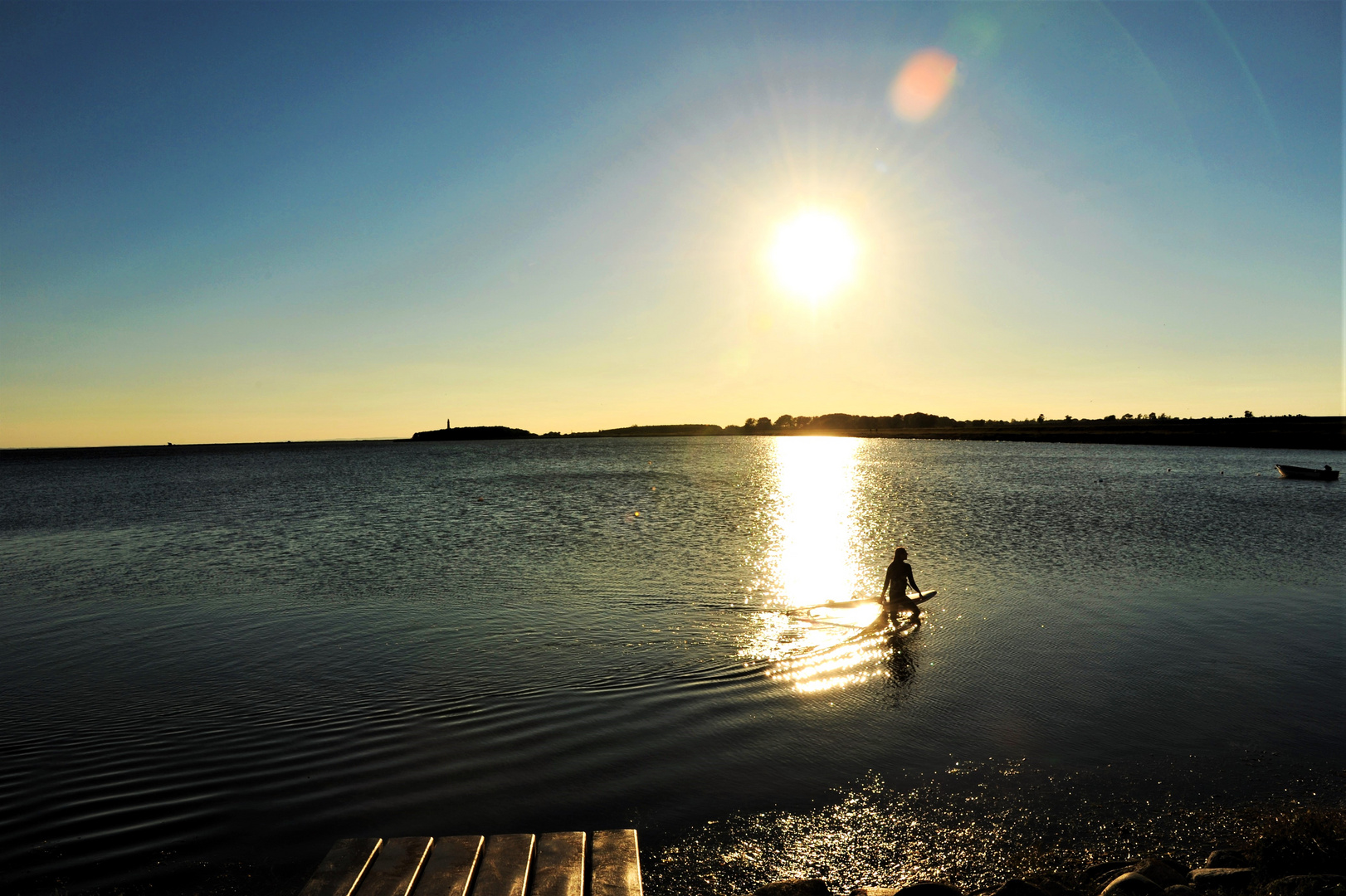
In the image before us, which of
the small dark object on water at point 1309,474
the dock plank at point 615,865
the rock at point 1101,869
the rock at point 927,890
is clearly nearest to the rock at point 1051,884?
the rock at point 1101,869

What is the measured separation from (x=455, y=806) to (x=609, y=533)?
89.7 ft

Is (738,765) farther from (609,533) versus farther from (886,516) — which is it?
(886,516)

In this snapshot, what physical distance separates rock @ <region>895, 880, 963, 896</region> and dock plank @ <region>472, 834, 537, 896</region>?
3654 millimetres

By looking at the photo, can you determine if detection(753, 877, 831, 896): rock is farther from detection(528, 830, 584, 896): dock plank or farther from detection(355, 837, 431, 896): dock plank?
detection(355, 837, 431, 896): dock plank

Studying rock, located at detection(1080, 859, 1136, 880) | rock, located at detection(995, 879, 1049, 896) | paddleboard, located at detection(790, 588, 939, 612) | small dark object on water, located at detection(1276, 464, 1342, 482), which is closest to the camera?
rock, located at detection(995, 879, 1049, 896)

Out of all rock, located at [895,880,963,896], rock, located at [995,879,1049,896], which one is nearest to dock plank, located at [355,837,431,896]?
rock, located at [895,880,963,896]

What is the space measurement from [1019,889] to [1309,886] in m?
2.55

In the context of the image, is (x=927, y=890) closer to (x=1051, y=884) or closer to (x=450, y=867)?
(x=1051, y=884)

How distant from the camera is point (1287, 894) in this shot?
6.51 meters

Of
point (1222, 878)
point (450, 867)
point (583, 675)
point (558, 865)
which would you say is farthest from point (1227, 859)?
point (583, 675)

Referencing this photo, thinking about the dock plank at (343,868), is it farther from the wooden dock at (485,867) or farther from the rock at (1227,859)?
the rock at (1227,859)

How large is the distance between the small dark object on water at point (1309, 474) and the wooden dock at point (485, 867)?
8936cm

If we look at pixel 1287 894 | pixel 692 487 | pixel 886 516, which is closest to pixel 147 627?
pixel 1287 894

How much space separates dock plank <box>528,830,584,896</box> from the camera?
20.6ft
